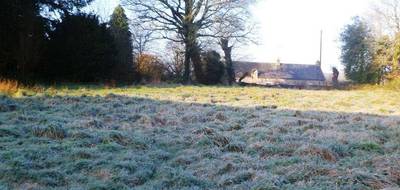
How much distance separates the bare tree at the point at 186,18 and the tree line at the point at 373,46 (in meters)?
12.1

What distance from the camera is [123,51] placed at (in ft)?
75.0

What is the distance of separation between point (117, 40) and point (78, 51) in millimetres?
3841

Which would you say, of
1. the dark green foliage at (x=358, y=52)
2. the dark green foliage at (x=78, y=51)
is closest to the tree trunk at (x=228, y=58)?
the dark green foliage at (x=78, y=51)

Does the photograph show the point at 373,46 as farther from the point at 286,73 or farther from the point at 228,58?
the point at 286,73

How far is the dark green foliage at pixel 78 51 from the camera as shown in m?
19.4

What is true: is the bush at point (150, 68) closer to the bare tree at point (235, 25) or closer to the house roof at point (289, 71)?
the bare tree at point (235, 25)

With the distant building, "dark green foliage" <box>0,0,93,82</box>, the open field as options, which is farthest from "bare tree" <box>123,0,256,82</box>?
the distant building

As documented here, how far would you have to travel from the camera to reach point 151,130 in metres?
7.66

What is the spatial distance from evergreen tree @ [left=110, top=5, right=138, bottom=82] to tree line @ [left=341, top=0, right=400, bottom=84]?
16763 mm

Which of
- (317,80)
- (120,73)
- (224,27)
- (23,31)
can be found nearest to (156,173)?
(23,31)

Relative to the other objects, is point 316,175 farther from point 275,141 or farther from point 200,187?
point 275,141

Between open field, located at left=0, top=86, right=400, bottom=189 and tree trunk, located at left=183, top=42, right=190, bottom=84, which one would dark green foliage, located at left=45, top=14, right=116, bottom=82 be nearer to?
tree trunk, located at left=183, top=42, right=190, bottom=84

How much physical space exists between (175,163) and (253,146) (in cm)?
129

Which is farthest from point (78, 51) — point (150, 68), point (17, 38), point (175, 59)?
point (175, 59)
